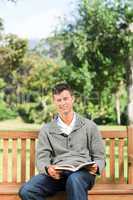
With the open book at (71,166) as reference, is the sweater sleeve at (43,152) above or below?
above

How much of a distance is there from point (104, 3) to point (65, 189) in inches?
918

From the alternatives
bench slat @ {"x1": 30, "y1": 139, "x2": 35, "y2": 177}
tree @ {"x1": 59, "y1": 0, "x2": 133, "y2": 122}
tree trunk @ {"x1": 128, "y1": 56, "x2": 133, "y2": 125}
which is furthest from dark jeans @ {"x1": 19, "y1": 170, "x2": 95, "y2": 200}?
tree @ {"x1": 59, "y1": 0, "x2": 133, "y2": 122}

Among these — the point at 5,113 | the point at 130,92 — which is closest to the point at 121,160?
the point at 130,92

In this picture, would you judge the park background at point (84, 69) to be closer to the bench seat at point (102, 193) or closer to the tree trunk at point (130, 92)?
the tree trunk at point (130, 92)

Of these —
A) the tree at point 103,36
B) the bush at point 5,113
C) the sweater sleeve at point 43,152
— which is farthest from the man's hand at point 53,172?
the bush at point 5,113

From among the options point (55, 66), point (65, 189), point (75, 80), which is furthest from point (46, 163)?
point (55, 66)

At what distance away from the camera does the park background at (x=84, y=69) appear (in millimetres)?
27547

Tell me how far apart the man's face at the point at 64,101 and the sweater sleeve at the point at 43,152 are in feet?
0.74

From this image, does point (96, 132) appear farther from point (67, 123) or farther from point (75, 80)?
point (75, 80)

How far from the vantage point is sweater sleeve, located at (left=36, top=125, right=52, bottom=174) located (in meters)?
5.20

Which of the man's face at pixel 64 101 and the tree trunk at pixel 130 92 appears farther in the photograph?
the tree trunk at pixel 130 92

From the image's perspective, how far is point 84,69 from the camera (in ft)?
106

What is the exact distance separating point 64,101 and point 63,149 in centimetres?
43

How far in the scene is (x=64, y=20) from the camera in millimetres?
31453
